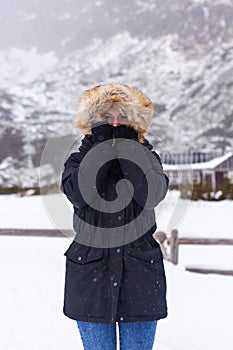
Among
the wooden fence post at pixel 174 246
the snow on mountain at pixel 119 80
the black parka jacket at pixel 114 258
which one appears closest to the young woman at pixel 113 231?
the black parka jacket at pixel 114 258

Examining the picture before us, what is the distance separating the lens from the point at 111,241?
5.48ft

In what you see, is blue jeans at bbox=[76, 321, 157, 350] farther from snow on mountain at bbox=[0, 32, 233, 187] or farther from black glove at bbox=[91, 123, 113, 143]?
snow on mountain at bbox=[0, 32, 233, 187]

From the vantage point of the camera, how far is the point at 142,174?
5.38ft

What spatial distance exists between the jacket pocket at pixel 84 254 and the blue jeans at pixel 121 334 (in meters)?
0.24

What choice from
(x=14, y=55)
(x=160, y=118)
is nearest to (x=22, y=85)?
(x=14, y=55)

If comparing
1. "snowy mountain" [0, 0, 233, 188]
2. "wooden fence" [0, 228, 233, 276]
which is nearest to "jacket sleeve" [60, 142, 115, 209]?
"wooden fence" [0, 228, 233, 276]

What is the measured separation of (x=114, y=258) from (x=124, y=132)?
0.46 meters

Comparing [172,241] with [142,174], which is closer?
[142,174]

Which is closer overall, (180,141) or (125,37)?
(180,141)

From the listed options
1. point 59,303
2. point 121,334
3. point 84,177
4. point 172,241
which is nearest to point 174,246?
point 172,241

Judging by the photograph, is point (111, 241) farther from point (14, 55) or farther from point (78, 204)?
point (14, 55)

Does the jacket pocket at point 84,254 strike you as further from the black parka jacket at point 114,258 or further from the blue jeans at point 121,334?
the blue jeans at point 121,334

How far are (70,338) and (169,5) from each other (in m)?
73.4

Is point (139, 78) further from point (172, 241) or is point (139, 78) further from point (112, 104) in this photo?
point (112, 104)
